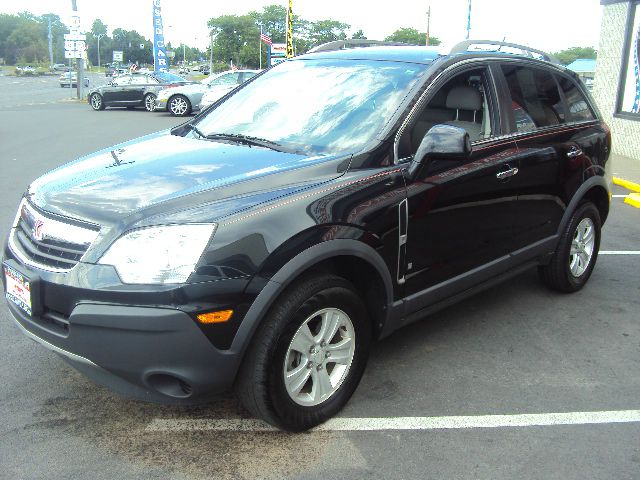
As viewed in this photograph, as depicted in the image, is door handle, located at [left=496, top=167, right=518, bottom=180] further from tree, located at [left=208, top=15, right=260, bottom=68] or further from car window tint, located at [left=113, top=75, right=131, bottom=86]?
tree, located at [left=208, top=15, right=260, bottom=68]

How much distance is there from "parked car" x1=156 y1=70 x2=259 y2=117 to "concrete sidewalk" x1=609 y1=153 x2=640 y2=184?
44.6 ft

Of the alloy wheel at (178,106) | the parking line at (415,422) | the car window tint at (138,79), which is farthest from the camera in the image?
the car window tint at (138,79)

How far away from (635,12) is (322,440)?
12.6 meters

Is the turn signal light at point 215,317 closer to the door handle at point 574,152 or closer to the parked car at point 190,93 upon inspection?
the door handle at point 574,152

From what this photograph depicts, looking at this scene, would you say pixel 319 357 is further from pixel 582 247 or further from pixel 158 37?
pixel 158 37

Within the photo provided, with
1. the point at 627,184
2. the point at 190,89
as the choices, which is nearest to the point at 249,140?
the point at 627,184

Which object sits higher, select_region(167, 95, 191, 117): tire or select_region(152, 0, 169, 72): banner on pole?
select_region(152, 0, 169, 72): banner on pole

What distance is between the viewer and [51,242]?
2.88 metres

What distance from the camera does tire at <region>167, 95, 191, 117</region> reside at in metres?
22.6

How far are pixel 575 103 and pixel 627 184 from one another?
19.3 feet

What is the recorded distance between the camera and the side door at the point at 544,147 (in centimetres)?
426

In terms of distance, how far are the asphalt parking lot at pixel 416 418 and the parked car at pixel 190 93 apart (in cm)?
1925

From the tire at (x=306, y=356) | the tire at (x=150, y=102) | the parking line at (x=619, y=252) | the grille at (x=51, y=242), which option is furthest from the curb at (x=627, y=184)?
the tire at (x=150, y=102)

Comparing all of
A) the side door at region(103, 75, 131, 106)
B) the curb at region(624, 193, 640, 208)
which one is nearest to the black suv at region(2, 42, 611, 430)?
the curb at region(624, 193, 640, 208)
